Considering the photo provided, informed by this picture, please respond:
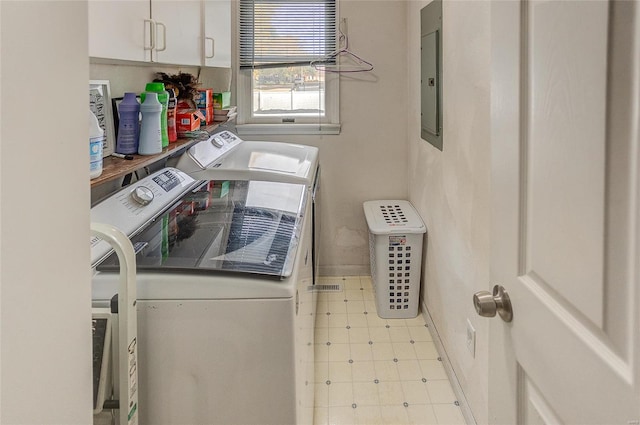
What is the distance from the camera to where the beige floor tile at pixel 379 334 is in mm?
2792

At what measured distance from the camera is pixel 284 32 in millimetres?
3643

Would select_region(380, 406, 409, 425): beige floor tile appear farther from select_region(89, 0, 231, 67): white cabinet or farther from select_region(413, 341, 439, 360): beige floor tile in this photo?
select_region(89, 0, 231, 67): white cabinet

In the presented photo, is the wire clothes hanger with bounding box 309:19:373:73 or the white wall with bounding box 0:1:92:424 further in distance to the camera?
the wire clothes hanger with bounding box 309:19:373:73

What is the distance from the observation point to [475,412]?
1.99m

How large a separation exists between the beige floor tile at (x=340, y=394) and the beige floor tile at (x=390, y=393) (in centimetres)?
14

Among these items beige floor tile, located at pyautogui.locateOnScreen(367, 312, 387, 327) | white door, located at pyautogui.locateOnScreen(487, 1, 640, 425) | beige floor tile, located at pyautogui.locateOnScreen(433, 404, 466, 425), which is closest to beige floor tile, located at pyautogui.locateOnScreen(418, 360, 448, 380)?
beige floor tile, located at pyautogui.locateOnScreen(433, 404, 466, 425)

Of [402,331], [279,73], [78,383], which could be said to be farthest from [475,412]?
[279,73]

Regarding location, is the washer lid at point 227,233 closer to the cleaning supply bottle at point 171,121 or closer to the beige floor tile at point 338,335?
the cleaning supply bottle at point 171,121

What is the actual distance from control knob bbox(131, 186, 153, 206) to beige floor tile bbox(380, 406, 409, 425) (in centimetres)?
129

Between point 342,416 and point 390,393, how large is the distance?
0.29 meters

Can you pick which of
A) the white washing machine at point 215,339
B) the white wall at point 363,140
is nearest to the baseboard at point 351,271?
the white wall at point 363,140

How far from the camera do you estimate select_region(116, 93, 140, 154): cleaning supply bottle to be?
187 cm

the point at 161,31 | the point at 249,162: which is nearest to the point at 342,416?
the point at 249,162

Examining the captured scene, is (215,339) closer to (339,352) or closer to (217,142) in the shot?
(339,352)
